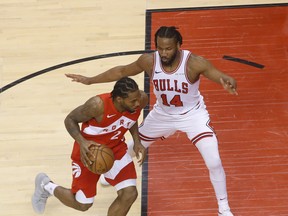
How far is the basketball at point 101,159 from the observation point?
461cm

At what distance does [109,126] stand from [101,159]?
315mm

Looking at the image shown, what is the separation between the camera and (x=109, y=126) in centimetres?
479

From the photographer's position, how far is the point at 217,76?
4887 mm

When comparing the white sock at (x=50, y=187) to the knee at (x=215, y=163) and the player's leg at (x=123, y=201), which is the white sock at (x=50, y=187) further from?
the knee at (x=215, y=163)

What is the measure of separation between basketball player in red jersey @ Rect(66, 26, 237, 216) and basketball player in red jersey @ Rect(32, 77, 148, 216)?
0.96ft

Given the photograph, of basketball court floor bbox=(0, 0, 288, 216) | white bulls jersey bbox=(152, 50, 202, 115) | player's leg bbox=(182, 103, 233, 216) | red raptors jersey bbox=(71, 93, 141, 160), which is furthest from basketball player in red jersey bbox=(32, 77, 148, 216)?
basketball court floor bbox=(0, 0, 288, 216)

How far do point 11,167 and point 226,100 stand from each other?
2.50 m

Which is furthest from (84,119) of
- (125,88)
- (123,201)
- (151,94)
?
(151,94)

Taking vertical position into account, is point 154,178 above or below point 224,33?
below

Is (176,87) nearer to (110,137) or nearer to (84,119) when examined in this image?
(110,137)

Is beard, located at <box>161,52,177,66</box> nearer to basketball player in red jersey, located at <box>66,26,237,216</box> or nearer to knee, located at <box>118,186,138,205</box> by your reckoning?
basketball player in red jersey, located at <box>66,26,237,216</box>

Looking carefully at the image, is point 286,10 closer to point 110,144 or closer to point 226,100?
point 226,100

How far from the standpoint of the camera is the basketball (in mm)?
4605

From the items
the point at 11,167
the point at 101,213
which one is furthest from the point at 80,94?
the point at 101,213
